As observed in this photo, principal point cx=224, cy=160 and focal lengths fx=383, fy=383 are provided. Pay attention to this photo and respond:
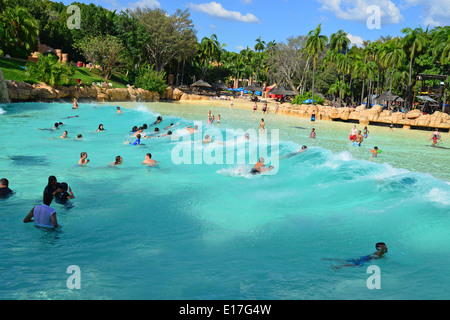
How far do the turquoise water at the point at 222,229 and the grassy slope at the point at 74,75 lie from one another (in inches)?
985

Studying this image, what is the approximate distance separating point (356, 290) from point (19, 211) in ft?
26.4

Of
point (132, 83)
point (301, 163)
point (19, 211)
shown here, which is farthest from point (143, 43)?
point (19, 211)

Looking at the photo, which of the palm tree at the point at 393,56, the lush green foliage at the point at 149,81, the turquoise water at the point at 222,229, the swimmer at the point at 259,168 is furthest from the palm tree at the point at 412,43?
the swimmer at the point at 259,168

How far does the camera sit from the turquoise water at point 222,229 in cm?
671

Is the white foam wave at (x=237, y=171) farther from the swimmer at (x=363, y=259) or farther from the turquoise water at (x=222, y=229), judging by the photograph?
the swimmer at (x=363, y=259)

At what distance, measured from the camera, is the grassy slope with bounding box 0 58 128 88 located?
38.4m

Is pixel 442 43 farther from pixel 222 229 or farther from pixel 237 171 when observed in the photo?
pixel 222 229

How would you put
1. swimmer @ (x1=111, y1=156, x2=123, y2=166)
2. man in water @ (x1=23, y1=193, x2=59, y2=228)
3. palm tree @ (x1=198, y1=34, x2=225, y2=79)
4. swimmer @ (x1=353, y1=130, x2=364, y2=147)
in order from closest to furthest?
man in water @ (x1=23, y1=193, x2=59, y2=228), swimmer @ (x1=111, y1=156, x2=123, y2=166), swimmer @ (x1=353, y1=130, x2=364, y2=147), palm tree @ (x1=198, y1=34, x2=225, y2=79)

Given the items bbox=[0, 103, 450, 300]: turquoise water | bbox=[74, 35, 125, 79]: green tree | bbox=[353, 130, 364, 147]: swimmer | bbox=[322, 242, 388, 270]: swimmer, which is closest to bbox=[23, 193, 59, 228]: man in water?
bbox=[0, 103, 450, 300]: turquoise water

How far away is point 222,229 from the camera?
9555 millimetres

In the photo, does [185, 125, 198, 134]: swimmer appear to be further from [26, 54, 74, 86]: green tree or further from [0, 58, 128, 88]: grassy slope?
[0, 58, 128, 88]: grassy slope

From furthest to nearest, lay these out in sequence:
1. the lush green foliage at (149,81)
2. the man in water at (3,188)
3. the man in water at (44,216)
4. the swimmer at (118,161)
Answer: the lush green foliage at (149,81) < the swimmer at (118,161) < the man in water at (3,188) < the man in water at (44,216)

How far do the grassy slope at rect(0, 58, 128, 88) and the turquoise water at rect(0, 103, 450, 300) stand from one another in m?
25.0
